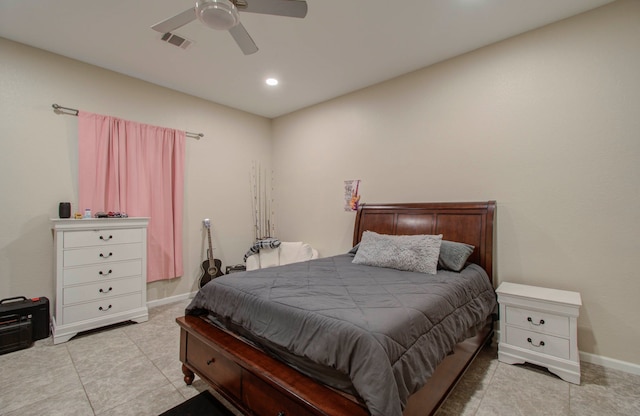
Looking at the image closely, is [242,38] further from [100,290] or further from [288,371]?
[100,290]

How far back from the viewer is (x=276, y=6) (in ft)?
5.47

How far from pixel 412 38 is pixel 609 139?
1.75 metres

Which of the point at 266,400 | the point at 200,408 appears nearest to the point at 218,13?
the point at 266,400

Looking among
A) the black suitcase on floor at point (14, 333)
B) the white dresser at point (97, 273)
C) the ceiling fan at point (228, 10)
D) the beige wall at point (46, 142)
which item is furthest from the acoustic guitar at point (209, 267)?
the ceiling fan at point (228, 10)

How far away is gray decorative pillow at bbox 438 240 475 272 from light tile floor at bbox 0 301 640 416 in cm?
77

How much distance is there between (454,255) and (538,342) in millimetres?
813

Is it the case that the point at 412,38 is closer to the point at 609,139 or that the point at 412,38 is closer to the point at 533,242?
the point at 609,139

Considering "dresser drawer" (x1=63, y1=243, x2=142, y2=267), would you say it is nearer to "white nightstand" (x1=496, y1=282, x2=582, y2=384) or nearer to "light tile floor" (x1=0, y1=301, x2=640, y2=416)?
"light tile floor" (x1=0, y1=301, x2=640, y2=416)

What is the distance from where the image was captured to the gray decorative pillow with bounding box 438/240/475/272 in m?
2.39

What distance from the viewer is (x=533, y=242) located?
246 centimetres

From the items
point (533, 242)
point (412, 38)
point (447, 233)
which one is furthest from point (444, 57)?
point (533, 242)

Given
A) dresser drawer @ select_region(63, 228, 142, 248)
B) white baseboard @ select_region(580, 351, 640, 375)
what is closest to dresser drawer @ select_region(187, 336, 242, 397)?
dresser drawer @ select_region(63, 228, 142, 248)

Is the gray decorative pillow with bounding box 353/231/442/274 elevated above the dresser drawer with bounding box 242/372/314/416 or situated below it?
above

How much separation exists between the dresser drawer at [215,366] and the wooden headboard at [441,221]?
2113 millimetres
